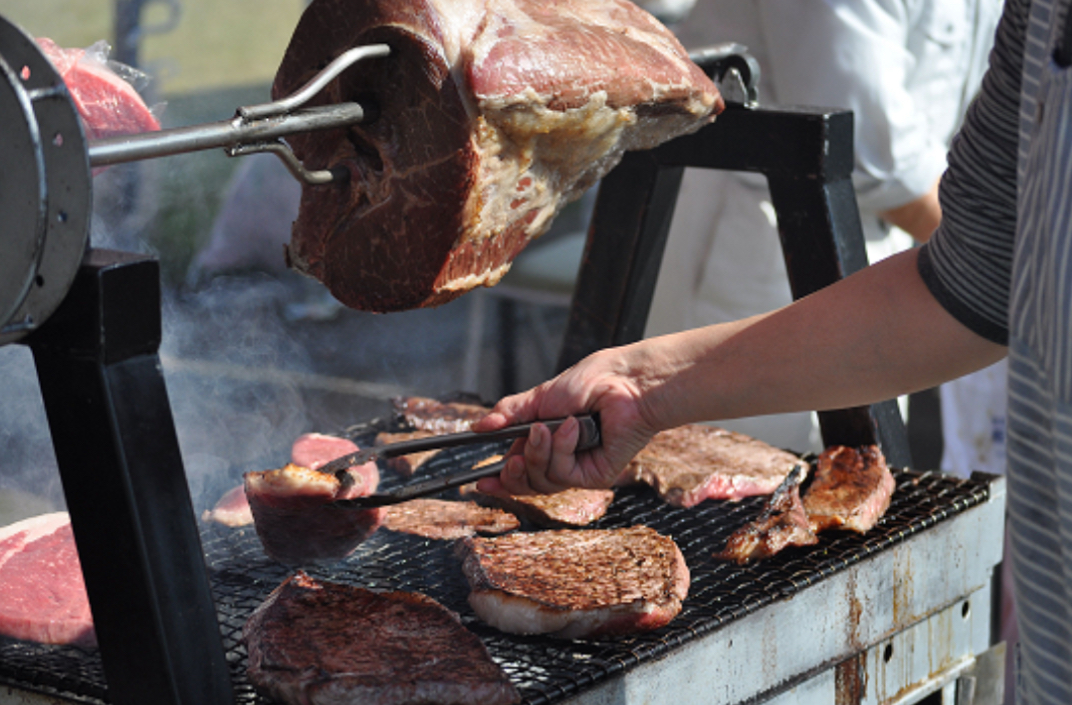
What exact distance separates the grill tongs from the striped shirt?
0.79m

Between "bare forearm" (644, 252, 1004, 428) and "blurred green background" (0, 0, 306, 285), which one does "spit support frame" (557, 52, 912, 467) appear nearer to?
"bare forearm" (644, 252, 1004, 428)

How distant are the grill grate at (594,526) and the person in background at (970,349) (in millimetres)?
246

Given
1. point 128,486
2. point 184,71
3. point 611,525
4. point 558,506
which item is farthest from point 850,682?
Result: point 184,71

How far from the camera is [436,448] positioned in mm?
2066

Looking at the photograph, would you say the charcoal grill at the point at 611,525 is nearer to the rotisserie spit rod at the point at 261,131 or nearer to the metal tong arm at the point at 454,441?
the rotisserie spit rod at the point at 261,131

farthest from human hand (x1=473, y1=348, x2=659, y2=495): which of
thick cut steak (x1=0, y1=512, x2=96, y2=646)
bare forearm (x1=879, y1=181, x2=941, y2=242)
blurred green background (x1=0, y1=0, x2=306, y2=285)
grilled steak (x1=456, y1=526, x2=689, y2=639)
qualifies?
bare forearm (x1=879, y1=181, x2=941, y2=242)

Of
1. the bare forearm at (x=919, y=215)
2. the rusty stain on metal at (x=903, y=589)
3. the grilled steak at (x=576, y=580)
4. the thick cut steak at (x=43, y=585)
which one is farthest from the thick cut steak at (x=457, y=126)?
the bare forearm at (x=919, y=215)

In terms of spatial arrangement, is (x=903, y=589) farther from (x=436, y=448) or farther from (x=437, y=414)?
(x=437, y=414)

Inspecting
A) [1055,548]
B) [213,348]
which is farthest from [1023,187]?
[213,348]

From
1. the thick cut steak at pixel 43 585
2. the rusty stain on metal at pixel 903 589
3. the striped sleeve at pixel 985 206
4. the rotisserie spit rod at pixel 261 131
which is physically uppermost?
the rotisserie spit rod at pixel 261 131

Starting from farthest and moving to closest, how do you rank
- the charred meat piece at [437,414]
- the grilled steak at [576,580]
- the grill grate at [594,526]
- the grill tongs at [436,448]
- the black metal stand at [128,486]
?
1. the charred meat piece at [437,414]
2. the grill tongs at [436,448]
3. the grilled steak at [576,580]
4. the grill grate at [594,526]
5. the black metal stand at [128,486]

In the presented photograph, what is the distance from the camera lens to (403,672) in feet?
5.33

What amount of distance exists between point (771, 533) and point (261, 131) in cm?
121

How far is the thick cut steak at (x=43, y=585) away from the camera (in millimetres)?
1838
